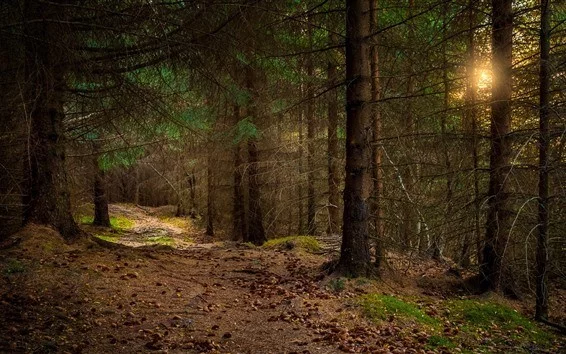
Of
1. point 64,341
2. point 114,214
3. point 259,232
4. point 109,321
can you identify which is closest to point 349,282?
point 109,321

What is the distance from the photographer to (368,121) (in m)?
7.00

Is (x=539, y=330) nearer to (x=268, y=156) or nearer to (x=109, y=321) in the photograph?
(x=109, y=321)

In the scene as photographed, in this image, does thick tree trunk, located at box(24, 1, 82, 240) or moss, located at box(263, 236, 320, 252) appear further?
moss, located at box(263, 236, 320, 252)

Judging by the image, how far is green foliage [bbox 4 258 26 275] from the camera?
214 inches

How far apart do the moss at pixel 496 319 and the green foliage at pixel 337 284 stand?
173 cm

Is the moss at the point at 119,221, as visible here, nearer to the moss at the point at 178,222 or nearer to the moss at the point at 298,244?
the moss at the point at 178,222

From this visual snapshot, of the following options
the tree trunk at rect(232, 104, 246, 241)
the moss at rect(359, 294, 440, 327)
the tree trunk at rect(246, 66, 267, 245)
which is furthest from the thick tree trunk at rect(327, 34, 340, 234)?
the moss at rect(359, 294, 440, 327)

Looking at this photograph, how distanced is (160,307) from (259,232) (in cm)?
855

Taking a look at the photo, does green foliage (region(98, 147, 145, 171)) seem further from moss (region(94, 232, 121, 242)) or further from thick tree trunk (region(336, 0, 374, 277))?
thick tree trunk (region(336, 0, 374, 277))

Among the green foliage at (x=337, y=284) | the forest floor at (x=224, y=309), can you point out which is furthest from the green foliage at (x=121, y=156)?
the green foliage at (x=337, y=284)

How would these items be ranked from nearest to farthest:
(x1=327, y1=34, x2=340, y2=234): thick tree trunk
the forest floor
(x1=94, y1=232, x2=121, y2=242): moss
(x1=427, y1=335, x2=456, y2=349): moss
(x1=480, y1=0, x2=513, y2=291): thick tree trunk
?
1. the forest floor
2. (x1=427, y1=335, x2=456, y2=349): moss
3. (x1=480, y1=0, x2=513, y2=291): thick tree trunk
4. (x1=327, y1=34, x2=340, y2=234): thick tree trunk
5. (x1=94, y1=232, x2=121, y2=242): moss

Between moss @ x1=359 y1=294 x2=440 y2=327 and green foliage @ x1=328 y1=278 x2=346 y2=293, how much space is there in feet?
1.56

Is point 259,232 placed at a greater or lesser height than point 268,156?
lesser

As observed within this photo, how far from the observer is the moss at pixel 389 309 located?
5.77 m
